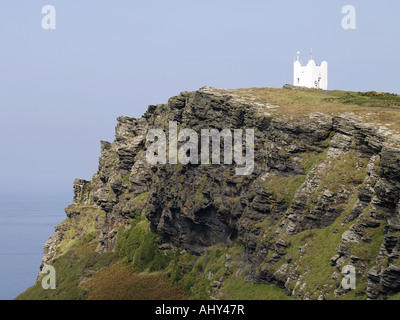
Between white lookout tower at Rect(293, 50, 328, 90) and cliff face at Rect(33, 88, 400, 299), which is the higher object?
white lookout tower at Rect(293, 50, 328, 90)

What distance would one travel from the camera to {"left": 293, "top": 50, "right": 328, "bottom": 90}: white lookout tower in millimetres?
102375

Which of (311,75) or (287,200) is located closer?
(287,200)

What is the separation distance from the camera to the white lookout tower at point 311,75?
102375mm

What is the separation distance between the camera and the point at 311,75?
102125mm

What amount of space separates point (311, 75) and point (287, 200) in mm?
48966

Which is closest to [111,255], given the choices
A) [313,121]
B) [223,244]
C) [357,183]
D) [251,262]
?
[223,244]

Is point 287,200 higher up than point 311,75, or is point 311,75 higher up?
point 311,75

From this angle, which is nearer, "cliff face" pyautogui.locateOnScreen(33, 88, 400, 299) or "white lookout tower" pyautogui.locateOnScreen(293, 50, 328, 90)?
"cliff face" pyautogui.locateOnScreen(33, 88, 400, 299)

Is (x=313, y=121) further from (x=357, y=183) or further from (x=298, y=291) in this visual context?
(x=298, y=291)

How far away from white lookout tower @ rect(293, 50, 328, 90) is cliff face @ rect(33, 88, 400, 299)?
86.3ft

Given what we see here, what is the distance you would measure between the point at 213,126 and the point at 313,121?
14.5 meters

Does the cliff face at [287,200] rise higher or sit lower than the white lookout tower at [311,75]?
lower

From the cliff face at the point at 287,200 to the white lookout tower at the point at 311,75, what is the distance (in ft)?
86.3

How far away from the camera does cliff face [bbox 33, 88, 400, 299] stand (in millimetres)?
Answer: 42312
